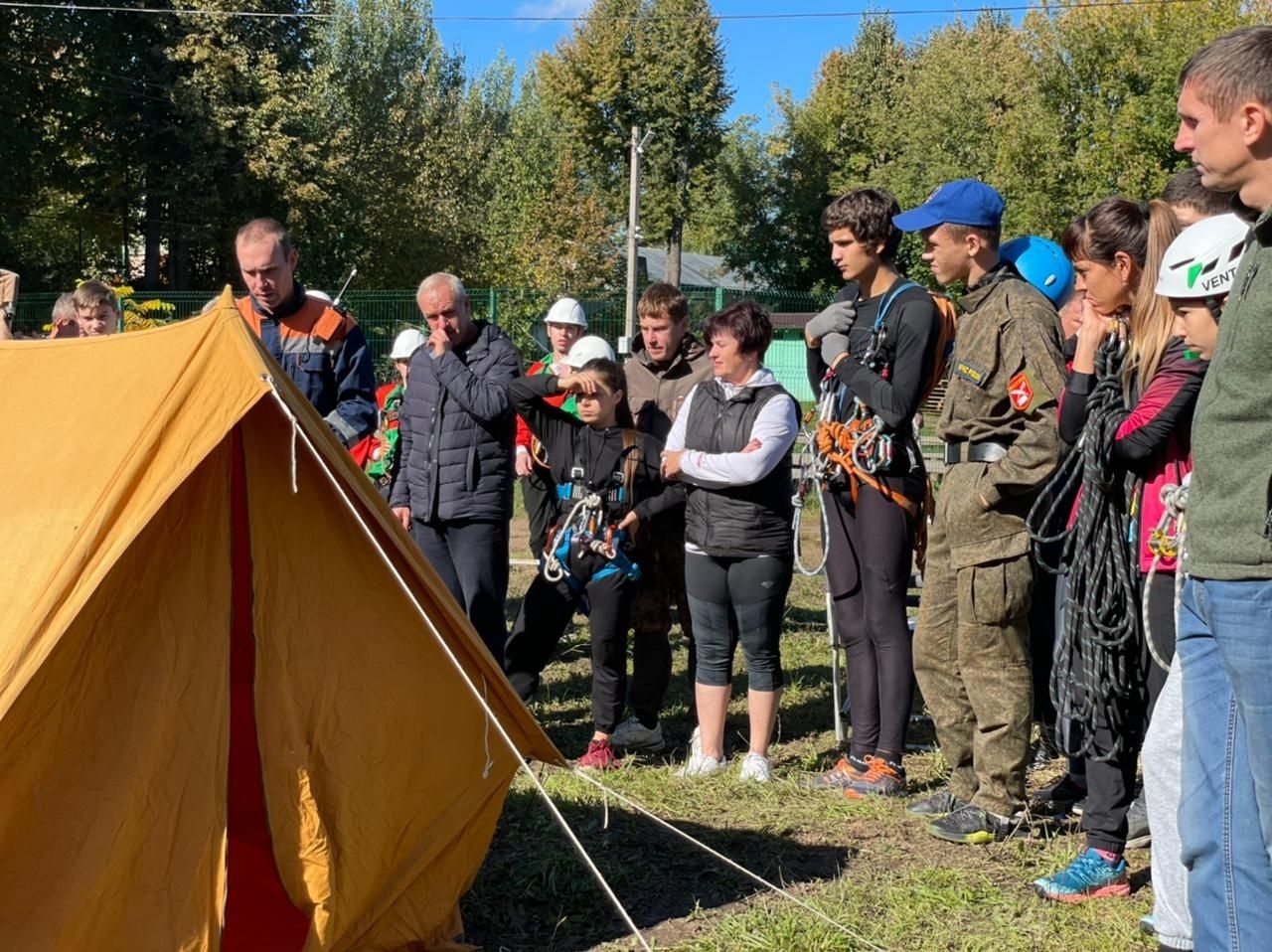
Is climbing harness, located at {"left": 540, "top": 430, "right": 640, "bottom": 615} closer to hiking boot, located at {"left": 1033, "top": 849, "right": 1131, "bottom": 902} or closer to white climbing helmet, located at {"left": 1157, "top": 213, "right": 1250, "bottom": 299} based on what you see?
hiking boot, located at {"left": 1033, "top": 849, "right": 1131, "bottom": 902}

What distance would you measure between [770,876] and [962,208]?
2386 mm

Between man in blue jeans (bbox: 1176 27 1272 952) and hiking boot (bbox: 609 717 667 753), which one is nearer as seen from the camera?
man in blue jeans (bbox: 1176 27 1272 952)

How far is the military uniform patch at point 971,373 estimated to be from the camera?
4430 mm

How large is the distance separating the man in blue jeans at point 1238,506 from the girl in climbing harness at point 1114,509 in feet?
3.89

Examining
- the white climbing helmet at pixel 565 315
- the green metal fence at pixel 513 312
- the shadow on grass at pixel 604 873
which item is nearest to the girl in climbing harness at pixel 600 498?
the shadow on grass at pixel 604 873

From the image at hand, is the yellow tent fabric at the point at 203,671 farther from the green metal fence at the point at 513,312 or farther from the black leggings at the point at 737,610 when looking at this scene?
the green metal fence at the point at 513,312

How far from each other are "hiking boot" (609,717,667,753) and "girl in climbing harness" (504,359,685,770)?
0.39 feet

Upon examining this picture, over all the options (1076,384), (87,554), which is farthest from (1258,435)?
(87,554)

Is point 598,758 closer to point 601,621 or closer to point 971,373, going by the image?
point 601,621

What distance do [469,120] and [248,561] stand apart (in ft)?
163

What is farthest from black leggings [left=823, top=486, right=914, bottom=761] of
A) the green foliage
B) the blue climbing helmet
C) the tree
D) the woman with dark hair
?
the tree

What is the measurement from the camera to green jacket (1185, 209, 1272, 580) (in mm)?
2301

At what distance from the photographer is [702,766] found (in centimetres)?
541

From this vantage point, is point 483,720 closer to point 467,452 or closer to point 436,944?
point 436,944
